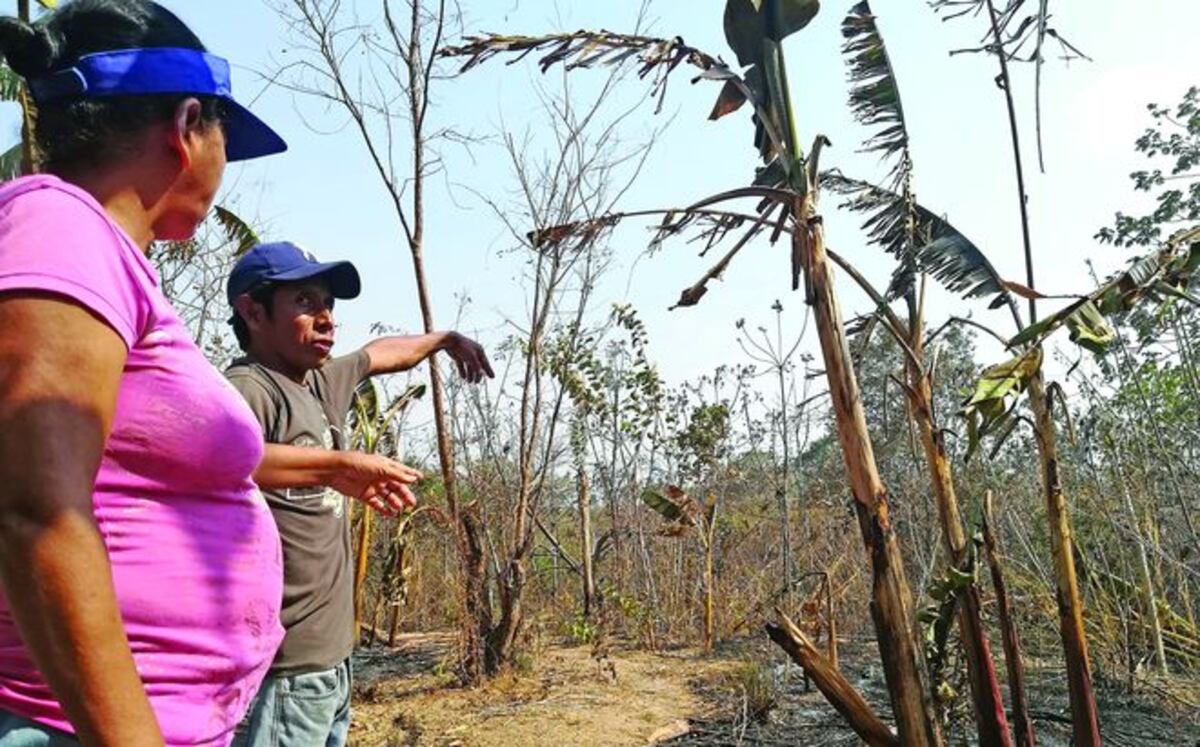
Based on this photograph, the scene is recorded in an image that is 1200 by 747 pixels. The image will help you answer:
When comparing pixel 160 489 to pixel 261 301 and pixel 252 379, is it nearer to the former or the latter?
pixel 252 379

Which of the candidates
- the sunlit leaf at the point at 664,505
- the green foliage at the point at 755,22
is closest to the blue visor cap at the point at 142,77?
the green foliage at the point at 755,22

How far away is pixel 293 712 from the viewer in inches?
85.3

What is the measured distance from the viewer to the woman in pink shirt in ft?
2.77

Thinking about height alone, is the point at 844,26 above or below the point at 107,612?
above

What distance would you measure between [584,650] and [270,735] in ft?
21.1

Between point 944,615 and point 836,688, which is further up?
point 944,615

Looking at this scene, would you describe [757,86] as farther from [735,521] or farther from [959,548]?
[735,521]

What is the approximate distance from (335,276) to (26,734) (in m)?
1.76

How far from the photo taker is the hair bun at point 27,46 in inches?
42.8

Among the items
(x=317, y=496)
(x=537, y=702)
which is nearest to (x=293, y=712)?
(x=317, y=496)

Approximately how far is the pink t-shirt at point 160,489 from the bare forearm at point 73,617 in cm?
18

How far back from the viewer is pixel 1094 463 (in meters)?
6.71

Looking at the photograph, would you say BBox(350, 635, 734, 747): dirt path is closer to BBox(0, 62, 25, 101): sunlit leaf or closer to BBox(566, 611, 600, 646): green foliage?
BBox(566, 611, 600, 646): green foliage

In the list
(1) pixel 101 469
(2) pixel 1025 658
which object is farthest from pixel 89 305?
(2) pixel 1025 658
